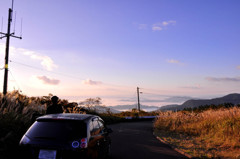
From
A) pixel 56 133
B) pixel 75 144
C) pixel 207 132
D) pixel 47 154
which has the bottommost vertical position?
pixel 207 132

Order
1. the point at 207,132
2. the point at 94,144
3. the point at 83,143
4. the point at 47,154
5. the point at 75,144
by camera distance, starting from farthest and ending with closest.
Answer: the point at 207,132, the point at 94,144, the point at 83,143, the point at 75,144, the point at 47,154

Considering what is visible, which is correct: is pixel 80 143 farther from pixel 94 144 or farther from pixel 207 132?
pixel 207 132

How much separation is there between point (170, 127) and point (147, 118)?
2016 cm

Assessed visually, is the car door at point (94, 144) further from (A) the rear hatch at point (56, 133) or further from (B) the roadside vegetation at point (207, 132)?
(B) the roadside vegetation at point (207, 132)

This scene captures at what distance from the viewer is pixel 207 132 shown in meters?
15.6

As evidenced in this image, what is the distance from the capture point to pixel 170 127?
65.7 feet

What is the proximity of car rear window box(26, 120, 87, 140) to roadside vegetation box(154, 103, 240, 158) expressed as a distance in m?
5.50

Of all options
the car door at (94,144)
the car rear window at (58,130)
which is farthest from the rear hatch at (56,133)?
the car door at (94,144)

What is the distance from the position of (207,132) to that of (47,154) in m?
12.8

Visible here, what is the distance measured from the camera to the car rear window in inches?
214

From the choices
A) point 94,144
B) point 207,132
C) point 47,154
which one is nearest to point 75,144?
point 47,154

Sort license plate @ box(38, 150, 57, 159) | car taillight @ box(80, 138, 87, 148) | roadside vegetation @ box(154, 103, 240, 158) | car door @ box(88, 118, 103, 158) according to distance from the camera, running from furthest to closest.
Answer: roadside vegetation @ box(154, 103, 240, 158), car door @ box(88, 118, 103, 158), car taillight @ box(80, 138, 87, 148), license plate @ box(38, 150, 57, 159)

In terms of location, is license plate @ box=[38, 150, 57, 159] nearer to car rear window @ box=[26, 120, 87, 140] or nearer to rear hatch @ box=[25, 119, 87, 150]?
rear hatch @ box=[25, 119, 87, 150]

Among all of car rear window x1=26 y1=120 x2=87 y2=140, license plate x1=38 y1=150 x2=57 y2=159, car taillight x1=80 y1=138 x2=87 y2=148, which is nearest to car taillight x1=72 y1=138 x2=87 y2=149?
car taillight x1=80 y1=138 x2=87 y2=148
